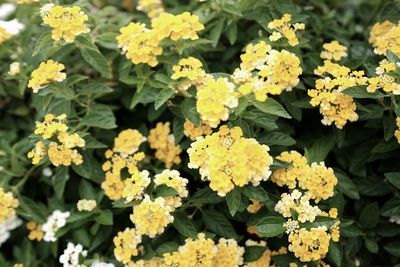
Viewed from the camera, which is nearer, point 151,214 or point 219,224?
point 151,214

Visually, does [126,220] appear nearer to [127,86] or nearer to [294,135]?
[127,86]

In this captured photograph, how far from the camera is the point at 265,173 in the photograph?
1667 millimetres

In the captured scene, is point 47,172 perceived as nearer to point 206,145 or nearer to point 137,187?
point 137,187

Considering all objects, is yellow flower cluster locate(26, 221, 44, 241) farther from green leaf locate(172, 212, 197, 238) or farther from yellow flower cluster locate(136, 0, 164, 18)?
yellow flower cluster locate(136, 0, 164, 18)

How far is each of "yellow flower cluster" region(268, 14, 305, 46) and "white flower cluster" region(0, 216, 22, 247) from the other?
1.41 meters

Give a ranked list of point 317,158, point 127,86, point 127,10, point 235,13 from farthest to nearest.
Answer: point 127,10, point 127,86, point 235,13, point 317,158

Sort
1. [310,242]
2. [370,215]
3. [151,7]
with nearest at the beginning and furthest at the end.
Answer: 1. [310,242]
2. [370,215]
3. [151,7]

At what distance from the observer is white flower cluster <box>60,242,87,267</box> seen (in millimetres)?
1992

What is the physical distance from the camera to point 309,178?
5.92 feet

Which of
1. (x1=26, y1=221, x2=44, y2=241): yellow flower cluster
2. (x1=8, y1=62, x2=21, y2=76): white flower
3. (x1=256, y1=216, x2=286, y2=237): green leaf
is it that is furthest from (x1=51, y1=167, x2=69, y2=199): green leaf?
(x1=256, y1=216, x2=286, y2=237): green leaf

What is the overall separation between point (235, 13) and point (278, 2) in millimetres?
206

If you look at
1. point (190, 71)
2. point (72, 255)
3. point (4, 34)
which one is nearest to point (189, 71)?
point (190, 71)

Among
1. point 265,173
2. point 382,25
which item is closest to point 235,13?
point 382,25

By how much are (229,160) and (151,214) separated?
1.19ft
